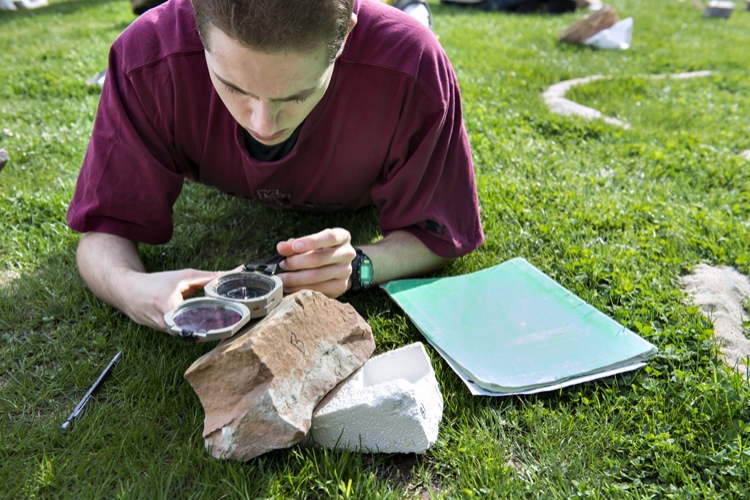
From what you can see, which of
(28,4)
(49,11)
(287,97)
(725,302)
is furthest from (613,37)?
(28,4)

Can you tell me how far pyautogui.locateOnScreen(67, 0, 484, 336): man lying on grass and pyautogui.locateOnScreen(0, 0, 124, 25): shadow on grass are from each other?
23.2 feet

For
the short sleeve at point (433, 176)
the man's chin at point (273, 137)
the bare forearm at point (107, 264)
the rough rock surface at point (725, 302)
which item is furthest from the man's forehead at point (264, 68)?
the rough rock surface at point (725, 302)

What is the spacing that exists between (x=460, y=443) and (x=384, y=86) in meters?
1.28

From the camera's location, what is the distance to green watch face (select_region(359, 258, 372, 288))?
2471 millimetres

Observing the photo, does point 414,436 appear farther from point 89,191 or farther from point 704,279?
point 704,279

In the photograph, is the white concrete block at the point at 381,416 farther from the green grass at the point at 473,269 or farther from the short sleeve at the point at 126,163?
the short sleeve at the point at 126,163

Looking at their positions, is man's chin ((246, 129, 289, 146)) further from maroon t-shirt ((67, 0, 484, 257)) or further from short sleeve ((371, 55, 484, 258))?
short sleeve ((371, 55, 484, 258))

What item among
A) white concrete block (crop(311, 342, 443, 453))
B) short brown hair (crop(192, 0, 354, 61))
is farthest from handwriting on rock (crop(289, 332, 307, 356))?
short brown hair (crop(192, 0, 354, 61))

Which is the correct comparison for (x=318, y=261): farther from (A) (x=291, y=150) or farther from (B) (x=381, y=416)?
(B) (x=381, y=416)

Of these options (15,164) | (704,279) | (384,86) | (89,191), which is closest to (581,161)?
(704,279)

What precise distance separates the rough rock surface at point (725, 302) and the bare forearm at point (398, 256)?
1089 millimetres

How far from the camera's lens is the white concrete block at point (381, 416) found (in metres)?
1.80

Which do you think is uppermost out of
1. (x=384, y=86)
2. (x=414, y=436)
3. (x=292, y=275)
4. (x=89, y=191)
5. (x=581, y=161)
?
(x=384, y=86)

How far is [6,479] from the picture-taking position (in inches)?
68.5
